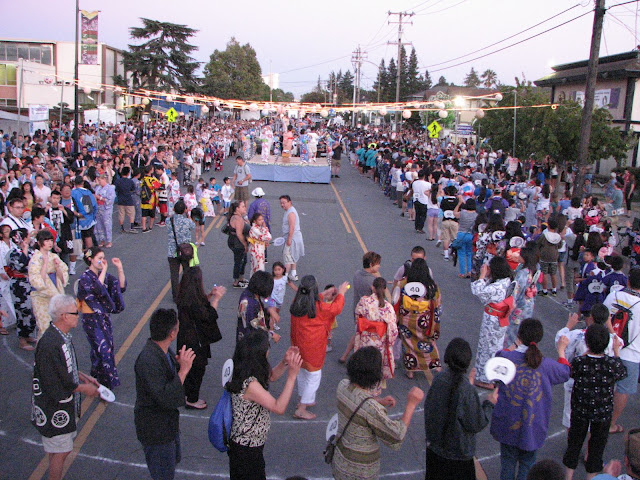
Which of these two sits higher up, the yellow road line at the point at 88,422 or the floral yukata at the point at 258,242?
the floral yukata at the point at 258,242

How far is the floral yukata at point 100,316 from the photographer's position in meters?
6.45

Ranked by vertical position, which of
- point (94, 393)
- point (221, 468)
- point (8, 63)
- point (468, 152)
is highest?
point (8, 63)

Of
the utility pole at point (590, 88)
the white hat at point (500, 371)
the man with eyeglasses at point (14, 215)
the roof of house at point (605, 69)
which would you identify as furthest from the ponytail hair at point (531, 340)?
the roof of house at point (605, 69)

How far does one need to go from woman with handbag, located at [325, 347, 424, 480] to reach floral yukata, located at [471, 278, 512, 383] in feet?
10.7

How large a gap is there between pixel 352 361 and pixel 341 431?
49cm

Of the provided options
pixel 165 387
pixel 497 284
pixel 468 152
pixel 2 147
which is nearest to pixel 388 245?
pixel 497 284

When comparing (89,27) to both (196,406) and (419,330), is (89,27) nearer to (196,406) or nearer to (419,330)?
(196,406)

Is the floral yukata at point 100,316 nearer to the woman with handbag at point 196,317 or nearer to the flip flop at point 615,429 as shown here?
the woman with handbag at point 196,317

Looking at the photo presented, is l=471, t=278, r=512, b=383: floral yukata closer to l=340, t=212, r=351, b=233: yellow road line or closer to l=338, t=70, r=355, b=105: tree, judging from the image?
l=340, t=212, r=351, b=233: yellow road line

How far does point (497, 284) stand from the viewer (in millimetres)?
6895

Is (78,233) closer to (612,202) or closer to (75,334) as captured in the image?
(75,334)

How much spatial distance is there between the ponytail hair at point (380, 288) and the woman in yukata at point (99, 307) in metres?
2.88

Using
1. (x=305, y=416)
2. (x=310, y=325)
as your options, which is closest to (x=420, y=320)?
(x=310, y=325)

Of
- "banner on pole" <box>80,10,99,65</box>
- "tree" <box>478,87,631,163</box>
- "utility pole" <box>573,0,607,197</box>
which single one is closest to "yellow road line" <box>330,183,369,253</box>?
"utility pole" <box>573,0,607,197</box>
